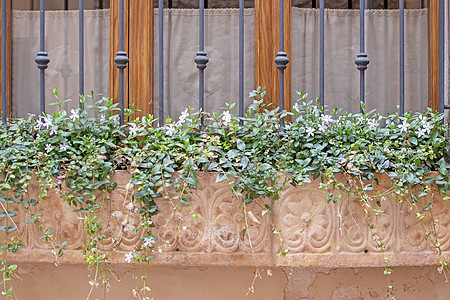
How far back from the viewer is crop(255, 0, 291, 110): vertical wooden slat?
2.25m

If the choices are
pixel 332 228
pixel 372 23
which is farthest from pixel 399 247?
pixel 372 23

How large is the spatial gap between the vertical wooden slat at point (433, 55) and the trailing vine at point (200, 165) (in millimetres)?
533

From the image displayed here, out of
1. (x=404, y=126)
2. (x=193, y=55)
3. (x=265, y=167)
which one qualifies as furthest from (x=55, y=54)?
(x=404, y=126)

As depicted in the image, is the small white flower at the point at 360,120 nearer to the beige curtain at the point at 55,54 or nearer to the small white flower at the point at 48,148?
the small white flower at the point at 48,148

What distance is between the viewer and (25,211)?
6.00 feet

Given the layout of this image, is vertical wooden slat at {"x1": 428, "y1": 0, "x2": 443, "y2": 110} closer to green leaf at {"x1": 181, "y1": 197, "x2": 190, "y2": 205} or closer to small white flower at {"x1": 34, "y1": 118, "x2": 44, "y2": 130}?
green leaf at {"x1": 181, "y1": 197, "x2": 190, "y2": 205}

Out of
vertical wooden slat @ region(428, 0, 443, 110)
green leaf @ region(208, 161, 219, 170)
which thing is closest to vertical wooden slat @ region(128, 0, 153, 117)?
green leaf @ region(208, 161, 219, 170)

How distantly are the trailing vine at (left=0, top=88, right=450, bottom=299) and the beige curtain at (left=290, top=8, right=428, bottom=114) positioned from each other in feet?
1.89

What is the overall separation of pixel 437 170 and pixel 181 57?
4.36 ft

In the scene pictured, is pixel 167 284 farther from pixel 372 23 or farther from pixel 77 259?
Result: pixel 372 23

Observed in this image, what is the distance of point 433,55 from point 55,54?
75.3 inches

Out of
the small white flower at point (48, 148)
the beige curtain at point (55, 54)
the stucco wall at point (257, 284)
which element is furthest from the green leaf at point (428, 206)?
the beige curtain at point (55, 54)

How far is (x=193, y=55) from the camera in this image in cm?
244

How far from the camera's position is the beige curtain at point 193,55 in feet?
7.94
